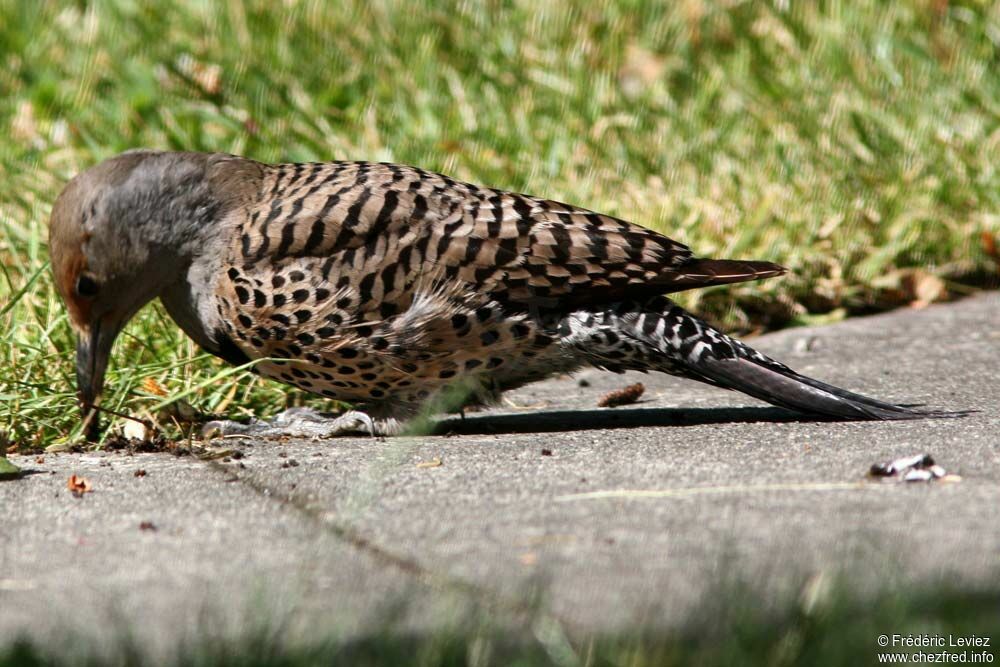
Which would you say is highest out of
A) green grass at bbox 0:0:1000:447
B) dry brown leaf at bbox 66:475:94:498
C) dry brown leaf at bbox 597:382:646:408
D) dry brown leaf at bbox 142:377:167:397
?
green grass at bbox 0:0:1000:447

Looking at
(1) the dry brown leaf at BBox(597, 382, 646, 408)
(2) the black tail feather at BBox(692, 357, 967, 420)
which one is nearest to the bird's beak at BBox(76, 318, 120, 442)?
(1) the dry brown leaf at BBox(597, 382, 646, 408)

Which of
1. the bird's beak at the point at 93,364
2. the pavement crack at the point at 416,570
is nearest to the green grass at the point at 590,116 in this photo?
the bird's beak at the point at 93,364

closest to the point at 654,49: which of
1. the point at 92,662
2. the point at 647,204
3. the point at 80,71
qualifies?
the point at 647,204

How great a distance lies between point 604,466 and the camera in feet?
11.6

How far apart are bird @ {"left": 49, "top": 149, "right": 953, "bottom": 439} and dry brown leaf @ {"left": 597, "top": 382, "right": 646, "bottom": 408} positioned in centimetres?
41

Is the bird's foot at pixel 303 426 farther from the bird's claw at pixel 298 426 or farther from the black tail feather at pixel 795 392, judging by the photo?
the black tail feather at pixel 795 392

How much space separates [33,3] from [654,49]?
3.72m

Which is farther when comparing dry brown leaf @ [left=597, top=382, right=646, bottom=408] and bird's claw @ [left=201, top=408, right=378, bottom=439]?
dry brown leaf @ [left=597, top=382, right=646, bottom=408]

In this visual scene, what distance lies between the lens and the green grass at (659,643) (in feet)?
6.87

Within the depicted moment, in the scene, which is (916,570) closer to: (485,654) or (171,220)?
(485,654)

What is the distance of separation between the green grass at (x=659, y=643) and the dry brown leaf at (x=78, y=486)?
1184mm

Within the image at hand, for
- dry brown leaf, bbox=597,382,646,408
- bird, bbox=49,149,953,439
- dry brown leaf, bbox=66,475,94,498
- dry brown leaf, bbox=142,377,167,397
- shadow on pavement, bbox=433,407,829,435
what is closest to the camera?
dry brown leaf, bbox=66,475,94,498

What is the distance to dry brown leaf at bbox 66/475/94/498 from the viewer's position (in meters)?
3.44

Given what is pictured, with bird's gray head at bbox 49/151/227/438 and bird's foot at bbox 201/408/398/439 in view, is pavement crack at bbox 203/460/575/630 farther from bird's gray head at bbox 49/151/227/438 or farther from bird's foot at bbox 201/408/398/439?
bird's gray head at bbox 49/151/227/438
